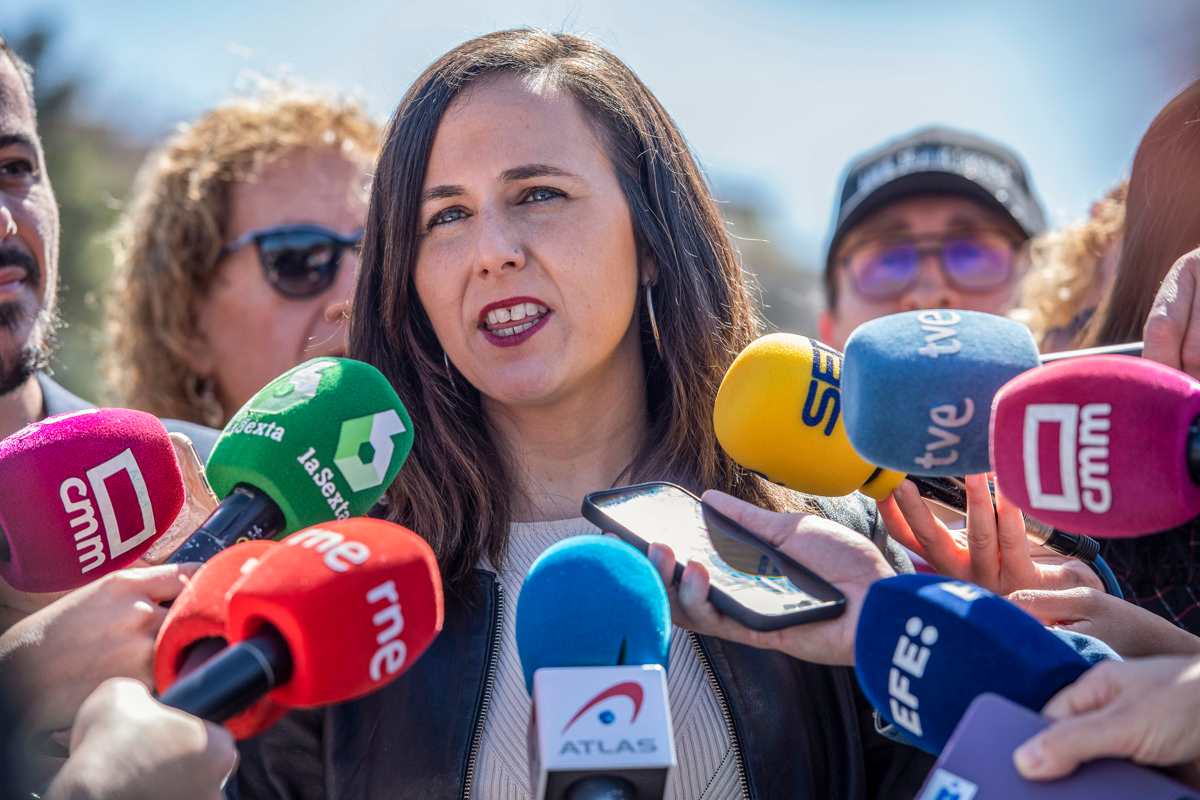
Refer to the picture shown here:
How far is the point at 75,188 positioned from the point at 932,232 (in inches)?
432

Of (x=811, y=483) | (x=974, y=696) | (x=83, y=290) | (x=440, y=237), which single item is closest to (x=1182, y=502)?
(x=974, y=696)

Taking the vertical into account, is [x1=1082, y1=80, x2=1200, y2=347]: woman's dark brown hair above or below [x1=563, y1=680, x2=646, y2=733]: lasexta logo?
above

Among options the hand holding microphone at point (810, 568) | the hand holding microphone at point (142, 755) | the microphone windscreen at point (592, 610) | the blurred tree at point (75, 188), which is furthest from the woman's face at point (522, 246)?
the blurred tree at point (75, 188)

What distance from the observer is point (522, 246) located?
96.9 inches

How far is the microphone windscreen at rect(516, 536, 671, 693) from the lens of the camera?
1647 millimetres

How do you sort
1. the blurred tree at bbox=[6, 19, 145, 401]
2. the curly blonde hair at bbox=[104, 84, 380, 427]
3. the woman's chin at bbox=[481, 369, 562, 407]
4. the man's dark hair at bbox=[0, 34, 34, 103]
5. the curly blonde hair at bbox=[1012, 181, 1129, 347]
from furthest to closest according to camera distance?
the blurred tree at bbox=[6, 19, 145, 401], the curly blonde hair at bbox=[104, 84, 380, 427], the curly blonde hair at bbox=[1012, 181, 1129, 347], the man's dark hair at bbox=[0, 34, 34, 103], the woman's chin at bbox=[481, 369, 562, 407]

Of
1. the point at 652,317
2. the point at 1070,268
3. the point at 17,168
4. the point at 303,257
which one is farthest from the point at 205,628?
the point at 1070,268

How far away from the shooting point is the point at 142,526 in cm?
187

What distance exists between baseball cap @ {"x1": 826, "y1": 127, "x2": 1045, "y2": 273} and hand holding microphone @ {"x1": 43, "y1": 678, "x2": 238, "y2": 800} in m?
3.52

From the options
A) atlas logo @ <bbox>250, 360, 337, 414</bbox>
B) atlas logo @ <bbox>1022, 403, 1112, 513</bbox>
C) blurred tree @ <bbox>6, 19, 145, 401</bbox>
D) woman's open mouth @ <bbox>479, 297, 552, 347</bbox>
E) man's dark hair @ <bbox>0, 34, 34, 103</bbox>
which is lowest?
blurred tree @ <bbox>6, 19, 145, 401</bbox>

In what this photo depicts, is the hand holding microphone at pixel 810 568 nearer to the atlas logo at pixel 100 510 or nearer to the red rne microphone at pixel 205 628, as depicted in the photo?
the red rne microphone at pixel 205 628

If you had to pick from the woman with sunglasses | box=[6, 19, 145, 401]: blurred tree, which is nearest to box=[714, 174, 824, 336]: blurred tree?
the woman with sunglasses

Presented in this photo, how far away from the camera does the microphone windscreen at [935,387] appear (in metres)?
1.65

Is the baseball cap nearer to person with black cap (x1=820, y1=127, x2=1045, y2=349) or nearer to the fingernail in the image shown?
person with black cap (x1=820, y1=127, x2=1045, y2=349)
